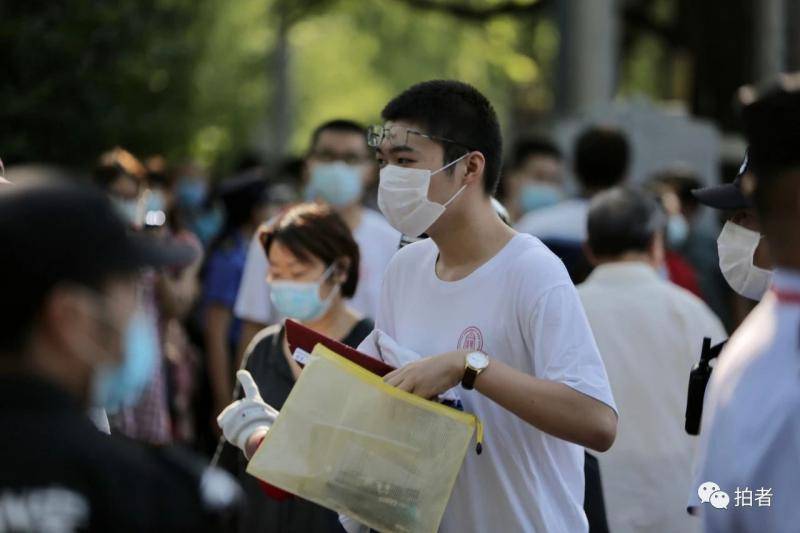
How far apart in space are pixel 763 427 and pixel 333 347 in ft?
5.55

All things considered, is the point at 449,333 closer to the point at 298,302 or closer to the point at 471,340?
the point at 471,340

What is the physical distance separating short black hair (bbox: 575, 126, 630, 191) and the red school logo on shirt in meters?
4.27

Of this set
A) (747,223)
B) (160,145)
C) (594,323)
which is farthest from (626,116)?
(747,223)

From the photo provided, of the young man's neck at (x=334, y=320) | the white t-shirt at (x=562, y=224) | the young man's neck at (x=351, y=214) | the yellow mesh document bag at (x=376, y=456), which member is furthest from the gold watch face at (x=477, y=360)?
the white t-shirt at (x=562, y=224)

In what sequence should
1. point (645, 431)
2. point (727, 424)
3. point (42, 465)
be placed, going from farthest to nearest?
point (645, 431) < point (727, 424) < point (42, 465)

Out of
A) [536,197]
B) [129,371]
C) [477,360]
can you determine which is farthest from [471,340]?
[536,197]

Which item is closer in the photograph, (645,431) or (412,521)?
(412,521)

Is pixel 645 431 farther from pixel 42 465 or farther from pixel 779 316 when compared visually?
pixel 42 465

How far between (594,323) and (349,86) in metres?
35.4

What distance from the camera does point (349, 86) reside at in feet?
135

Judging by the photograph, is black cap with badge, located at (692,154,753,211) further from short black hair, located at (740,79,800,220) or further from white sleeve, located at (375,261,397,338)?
short black hair, located at (740,79,800,220)

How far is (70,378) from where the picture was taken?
8.46 feet

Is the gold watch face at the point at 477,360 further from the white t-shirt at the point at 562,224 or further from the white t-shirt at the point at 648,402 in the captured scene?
the white t-shirt at the point at 562,224

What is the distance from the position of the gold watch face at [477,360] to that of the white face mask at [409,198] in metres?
0.60
